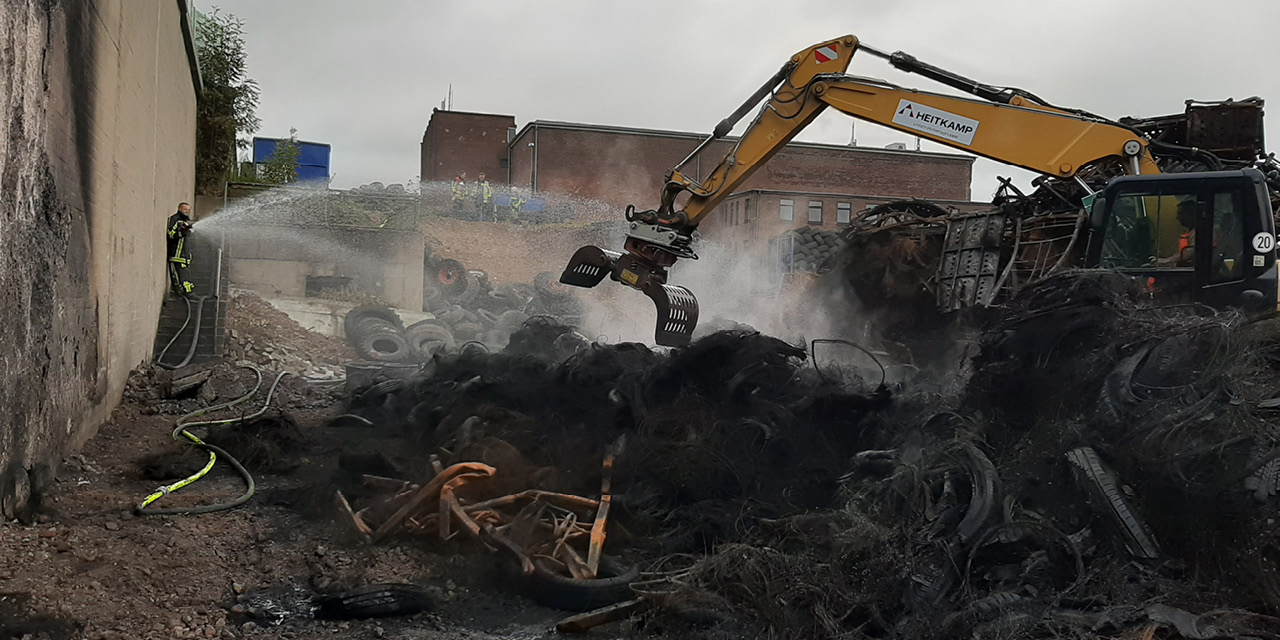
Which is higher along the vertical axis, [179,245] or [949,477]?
[179,245]

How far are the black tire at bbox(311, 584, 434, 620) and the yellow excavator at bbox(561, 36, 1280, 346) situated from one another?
4.83m

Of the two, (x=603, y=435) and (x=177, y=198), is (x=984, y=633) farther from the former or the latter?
(x=177, y=198)

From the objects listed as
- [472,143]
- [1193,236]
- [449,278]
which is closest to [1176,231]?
[1193,236]

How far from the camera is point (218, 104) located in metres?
21.3

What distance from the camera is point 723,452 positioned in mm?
6625

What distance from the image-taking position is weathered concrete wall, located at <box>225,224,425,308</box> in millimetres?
19797

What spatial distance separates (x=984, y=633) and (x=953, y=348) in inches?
243

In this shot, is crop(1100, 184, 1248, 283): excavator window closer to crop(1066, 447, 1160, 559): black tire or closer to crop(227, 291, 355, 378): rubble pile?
crop(1066, 447, 1160, 559): black tire

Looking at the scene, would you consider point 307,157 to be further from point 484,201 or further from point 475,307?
point 484,201

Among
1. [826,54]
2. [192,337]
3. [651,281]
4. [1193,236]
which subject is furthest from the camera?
[192,337]

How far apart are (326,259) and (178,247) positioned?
603cm

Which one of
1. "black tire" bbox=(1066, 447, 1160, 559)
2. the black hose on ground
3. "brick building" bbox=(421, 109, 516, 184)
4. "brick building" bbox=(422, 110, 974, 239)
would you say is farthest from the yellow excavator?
"brick building" bbox=(421, 109, 516, 184)

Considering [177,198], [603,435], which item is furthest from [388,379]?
[177,198]

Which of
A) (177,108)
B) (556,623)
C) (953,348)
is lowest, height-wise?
(556,623)
